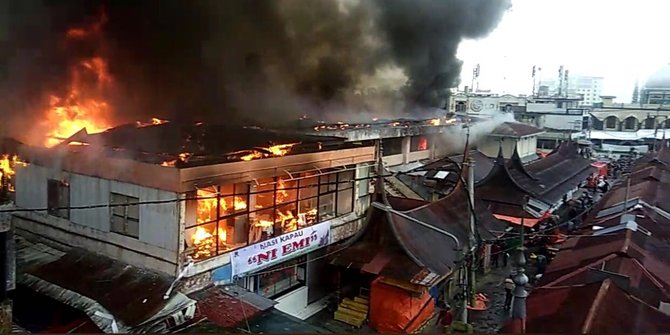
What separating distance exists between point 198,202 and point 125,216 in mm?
775

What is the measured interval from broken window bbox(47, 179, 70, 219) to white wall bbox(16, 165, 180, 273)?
0.20 ft

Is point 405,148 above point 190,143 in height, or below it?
below

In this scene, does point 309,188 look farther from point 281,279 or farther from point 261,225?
point 281,279

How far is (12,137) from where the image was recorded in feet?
25.3

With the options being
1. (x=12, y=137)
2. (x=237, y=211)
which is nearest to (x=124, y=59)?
(x=12, y=137)

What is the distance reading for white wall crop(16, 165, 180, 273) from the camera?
18.4ft

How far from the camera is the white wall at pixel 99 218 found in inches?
221

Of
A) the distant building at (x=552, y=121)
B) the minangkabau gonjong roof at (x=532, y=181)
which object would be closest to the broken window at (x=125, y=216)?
the minangkabau gonjong roof at (x=532, y=181)

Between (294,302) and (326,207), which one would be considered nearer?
(294,302)

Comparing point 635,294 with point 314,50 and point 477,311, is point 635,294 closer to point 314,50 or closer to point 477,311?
point 477,311

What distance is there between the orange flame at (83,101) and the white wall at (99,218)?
1.70 metres

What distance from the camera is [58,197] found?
6.54m

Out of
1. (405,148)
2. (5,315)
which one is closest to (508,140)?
(405,148)

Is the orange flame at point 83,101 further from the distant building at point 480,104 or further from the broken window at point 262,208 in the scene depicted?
the distant building at point 480,104
